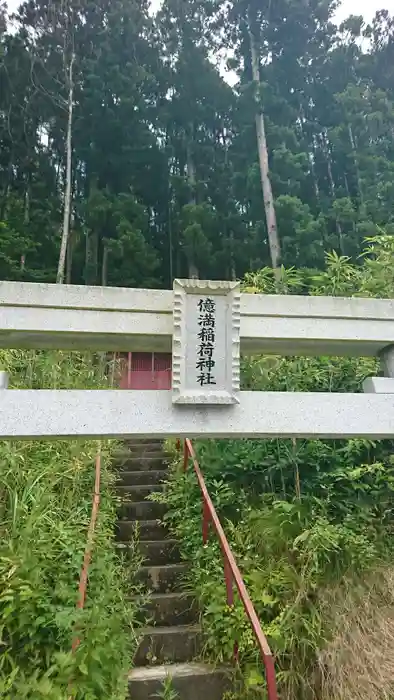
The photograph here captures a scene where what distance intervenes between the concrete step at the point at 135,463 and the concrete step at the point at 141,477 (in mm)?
244

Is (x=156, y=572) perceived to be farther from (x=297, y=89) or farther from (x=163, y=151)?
(x=297, y=89)

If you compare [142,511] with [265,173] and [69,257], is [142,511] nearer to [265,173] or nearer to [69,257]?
[69,257]

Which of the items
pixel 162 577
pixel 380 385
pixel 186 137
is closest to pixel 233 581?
pixel 162 577

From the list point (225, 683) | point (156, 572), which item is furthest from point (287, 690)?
point (156, 572)

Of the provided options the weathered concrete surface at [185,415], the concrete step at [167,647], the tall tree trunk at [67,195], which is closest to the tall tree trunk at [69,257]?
the tall tree trunk at [67,195]

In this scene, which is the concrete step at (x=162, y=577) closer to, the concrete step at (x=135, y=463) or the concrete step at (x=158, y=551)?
the concrete step at (x=158, y=551)

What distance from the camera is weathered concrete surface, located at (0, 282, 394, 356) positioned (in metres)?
2.93

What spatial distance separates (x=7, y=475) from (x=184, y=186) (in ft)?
44.1

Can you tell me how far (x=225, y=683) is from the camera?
3383 mm

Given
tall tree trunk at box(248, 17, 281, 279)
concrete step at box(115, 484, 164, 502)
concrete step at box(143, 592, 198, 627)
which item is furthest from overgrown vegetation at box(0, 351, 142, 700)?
tall tree trunk at box(248, 17, 281, 279)

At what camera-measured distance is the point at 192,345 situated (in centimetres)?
298

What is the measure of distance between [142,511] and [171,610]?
1449 millimetres

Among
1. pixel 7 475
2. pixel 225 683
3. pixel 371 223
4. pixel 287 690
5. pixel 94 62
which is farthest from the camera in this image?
pixel 94 62

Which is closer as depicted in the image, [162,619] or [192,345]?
[192,345]
